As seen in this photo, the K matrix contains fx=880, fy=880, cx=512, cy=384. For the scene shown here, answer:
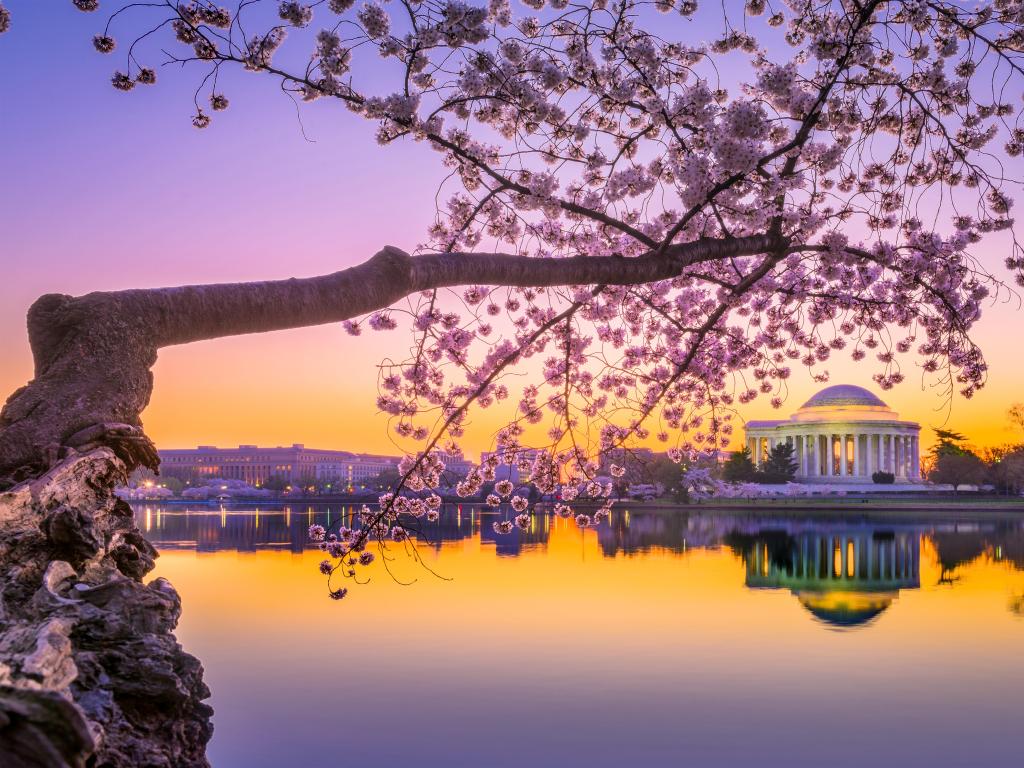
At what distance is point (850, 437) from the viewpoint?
347 feet

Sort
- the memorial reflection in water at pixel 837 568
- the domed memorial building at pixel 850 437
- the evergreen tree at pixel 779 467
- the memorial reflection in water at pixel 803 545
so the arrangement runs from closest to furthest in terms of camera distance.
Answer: the memorial reflection in water at pixel 837 568, the memorial reflection in water at pixel 803 545, the evergreen tree at pixel 779 467, the domed memorial building at pixel 850 437

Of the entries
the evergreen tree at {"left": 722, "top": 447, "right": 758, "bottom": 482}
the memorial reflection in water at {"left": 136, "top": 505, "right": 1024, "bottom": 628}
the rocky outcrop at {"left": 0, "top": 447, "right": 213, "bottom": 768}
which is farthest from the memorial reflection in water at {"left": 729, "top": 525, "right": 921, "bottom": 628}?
the evergreen tree at {"left": 722, "top": 447, "right": 758, "bottom": 482}

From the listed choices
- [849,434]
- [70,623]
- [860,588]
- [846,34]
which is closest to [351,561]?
[70,623]

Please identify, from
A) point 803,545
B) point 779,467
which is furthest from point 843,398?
point 803,545

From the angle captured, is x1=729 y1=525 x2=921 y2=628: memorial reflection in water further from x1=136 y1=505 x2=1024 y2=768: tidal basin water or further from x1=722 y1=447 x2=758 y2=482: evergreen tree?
x1=722 y1=447 x2=758 y2=482: evergreen tree

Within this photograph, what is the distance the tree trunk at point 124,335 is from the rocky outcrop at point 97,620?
0.18 metres

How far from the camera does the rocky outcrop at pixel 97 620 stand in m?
3.00

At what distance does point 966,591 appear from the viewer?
22.2m

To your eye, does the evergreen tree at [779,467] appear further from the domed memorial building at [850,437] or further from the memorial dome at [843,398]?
the memorial dome at [843,398]

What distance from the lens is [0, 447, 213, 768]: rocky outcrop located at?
9.83ft

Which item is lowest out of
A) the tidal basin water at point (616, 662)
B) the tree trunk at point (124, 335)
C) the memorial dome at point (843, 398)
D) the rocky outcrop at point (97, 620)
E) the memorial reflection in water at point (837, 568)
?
the tidal basin water at point (616, 662)

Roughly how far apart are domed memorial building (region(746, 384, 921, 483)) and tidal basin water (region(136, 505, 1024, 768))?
78.5 metres

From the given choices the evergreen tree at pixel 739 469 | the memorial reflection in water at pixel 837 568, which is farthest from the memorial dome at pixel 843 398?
the memorial reflection in water at pixel 837 568

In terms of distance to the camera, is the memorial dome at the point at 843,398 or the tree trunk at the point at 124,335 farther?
the memorial dome at the point at 843,398
